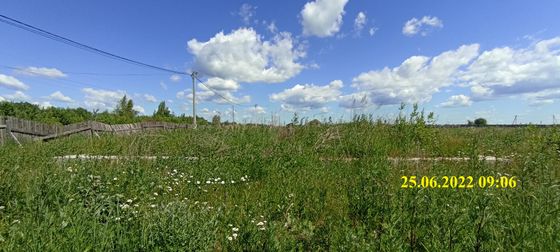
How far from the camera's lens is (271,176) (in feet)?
15.9

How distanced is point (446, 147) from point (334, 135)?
2.76 m

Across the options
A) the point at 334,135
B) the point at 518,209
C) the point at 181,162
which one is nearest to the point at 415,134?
the point at 334,135

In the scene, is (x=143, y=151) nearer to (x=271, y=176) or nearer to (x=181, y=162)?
(x=181, y=162)

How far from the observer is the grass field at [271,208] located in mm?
2146

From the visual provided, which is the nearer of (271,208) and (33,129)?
(271,208)

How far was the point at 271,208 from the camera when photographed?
3.33m
